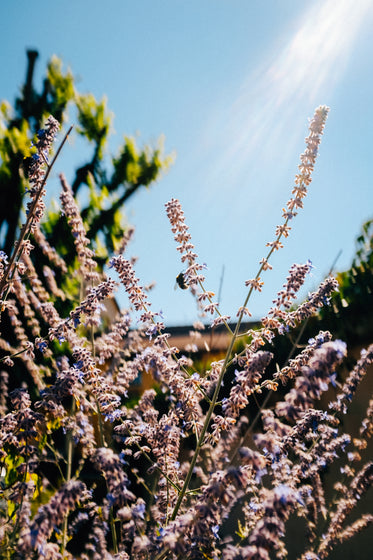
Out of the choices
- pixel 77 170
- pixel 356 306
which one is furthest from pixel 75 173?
pixel 356 306

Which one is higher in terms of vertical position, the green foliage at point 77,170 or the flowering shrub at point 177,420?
the green foliage at point 77,170

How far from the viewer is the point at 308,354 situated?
96.0 inches

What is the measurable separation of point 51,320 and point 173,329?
25.7 ft

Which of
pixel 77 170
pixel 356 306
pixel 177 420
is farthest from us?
pixel 77 170

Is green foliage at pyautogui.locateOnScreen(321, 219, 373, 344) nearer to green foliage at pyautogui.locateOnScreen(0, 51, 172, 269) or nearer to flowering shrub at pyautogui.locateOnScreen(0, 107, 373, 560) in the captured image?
flowering shrub at pyautogui.locateOnScreen(0, 107, 373, 560)

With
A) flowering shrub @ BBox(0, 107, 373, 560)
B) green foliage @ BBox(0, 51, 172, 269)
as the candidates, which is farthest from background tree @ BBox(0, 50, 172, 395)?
flowering shrub @ BBox(0, 107, 373, 560)

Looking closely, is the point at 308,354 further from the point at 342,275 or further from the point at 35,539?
the point at 342,275

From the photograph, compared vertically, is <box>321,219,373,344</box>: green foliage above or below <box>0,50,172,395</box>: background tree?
below

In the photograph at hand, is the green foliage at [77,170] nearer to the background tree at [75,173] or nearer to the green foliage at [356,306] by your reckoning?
the background tree at [75,173]

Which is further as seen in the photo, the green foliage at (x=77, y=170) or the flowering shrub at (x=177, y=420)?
the green foliage at (x=77, y=170)

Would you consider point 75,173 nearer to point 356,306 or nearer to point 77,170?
point 77,170

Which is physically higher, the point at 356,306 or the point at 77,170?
the point at 77,170

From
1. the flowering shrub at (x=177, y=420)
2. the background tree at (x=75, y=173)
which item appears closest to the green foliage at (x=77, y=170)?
the background tree at (x=75, y=173)

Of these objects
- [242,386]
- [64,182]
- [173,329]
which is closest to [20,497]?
[242,386]
